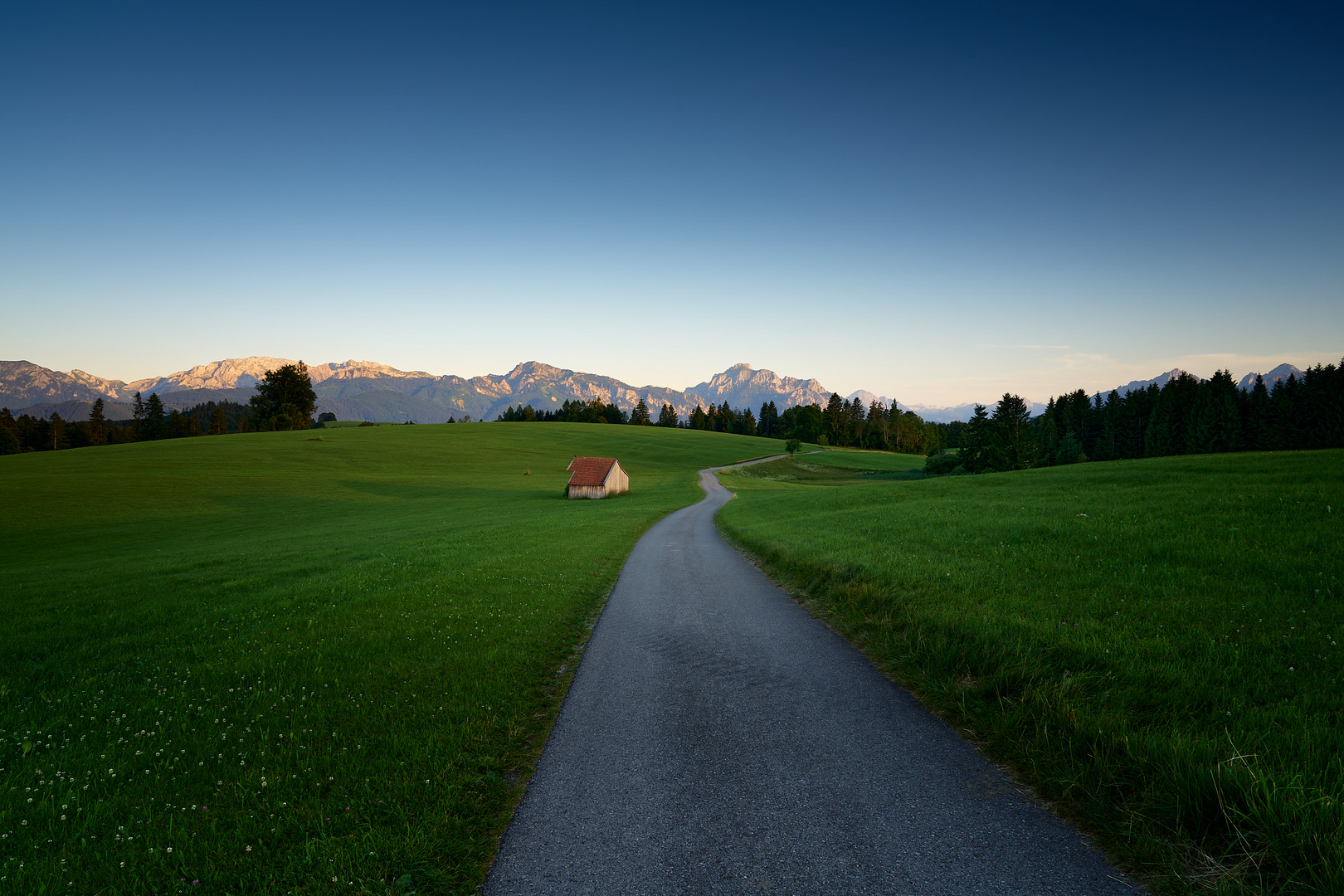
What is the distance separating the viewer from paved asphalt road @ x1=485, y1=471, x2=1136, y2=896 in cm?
412

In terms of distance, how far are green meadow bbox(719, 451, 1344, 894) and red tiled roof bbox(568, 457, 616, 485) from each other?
4385cm

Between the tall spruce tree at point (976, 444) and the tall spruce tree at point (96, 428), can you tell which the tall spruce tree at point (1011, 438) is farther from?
the tall spruce tree at point (96, 428)

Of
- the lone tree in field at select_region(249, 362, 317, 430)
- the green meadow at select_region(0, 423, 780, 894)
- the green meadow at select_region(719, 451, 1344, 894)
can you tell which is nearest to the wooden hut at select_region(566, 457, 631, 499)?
the green meadow at select_region(0, 423, 780, 894)

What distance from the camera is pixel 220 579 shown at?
1602 centimetres

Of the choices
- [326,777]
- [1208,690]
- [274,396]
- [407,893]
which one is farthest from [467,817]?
[274,396]

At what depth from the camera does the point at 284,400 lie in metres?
137

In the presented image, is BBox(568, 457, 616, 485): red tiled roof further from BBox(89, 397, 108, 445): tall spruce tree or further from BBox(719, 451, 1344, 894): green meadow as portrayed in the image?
BBox(89, 397, 108, 445): tall spruce tree

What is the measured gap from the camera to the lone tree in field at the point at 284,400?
13462cm

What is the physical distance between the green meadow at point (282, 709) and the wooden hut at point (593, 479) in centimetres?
3448

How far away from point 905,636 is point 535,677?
6285mm

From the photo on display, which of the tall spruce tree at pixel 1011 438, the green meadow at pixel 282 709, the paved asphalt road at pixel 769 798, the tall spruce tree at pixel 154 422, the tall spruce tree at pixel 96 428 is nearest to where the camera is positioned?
the paved asphalt road at pixel 769 798

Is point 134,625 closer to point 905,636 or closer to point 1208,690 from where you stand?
point 905,636

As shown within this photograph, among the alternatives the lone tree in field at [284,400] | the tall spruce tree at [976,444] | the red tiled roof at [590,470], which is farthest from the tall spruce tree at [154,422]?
the tall spruce tree at [976,444]

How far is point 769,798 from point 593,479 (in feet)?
184
